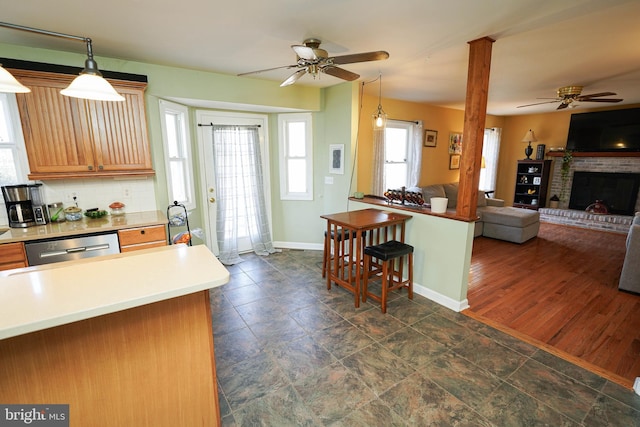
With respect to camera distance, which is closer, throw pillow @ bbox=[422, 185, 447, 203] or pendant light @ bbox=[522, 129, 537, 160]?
throw pillow @ bbox=[422, 185, 447, 203]

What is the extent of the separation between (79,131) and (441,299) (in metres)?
4.03

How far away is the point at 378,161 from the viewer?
4992mm

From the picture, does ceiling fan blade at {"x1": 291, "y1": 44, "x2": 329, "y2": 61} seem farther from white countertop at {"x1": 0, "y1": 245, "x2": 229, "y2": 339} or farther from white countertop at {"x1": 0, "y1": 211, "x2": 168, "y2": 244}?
white countertop at {"x1": 0, "y1": 211, "x2": 168, "y2": 244}

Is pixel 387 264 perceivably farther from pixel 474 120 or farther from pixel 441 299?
pixel 474 120

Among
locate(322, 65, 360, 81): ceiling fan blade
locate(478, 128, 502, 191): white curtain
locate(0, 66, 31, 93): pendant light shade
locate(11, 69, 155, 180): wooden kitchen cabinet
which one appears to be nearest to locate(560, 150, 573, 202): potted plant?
locate(478, 128, 502, 191): white curtain

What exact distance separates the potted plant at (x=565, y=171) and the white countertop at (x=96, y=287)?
8.00 metres

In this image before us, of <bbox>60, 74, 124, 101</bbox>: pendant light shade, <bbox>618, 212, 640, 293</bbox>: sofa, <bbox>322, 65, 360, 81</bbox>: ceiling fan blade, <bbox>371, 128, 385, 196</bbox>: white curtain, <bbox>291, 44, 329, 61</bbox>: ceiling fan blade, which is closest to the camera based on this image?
<bbox>60, 74, 124, 101</bbox>: pendant light shade

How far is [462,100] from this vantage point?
536 cm

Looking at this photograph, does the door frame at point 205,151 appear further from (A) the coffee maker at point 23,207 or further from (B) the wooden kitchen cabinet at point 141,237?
(A) the coffee maker at point 23,207

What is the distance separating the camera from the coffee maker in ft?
8.49

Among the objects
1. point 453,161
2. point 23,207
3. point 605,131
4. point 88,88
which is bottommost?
point 23,207

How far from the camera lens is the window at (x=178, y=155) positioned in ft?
11.5

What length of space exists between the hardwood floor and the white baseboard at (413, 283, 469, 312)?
10cm

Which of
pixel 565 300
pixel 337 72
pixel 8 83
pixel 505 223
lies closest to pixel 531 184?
pixel 505 223
